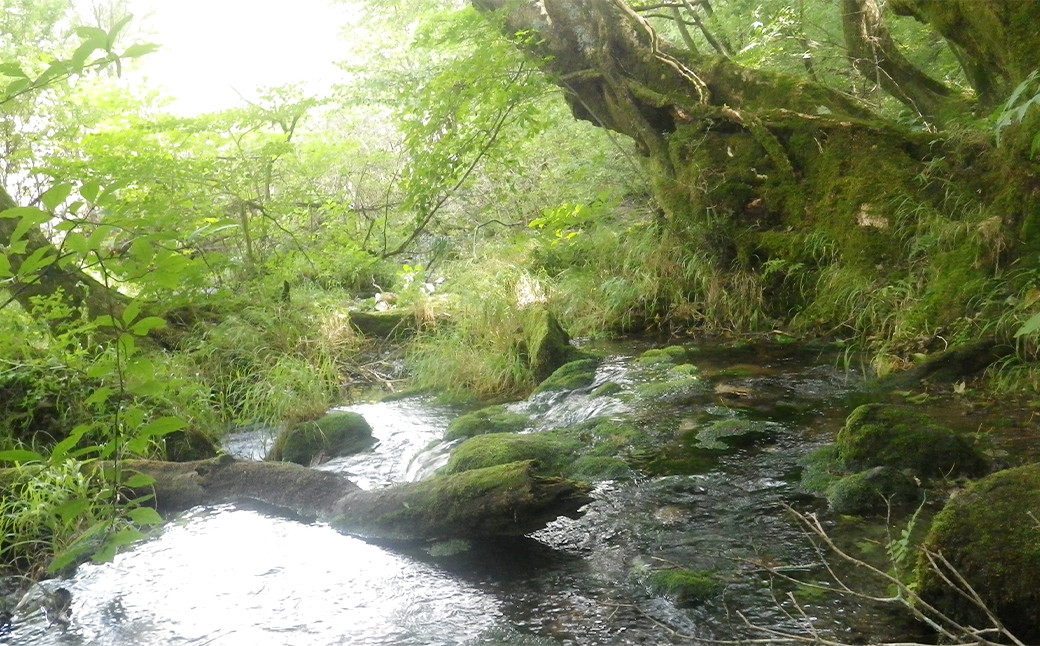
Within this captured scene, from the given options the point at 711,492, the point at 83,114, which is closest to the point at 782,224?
the point at 711,492

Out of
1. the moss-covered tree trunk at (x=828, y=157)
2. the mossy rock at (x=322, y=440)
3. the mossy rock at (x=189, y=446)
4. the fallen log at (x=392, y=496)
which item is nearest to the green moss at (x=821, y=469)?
the fallen log at (x=392, y=496)

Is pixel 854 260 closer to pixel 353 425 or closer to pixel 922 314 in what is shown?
pixel 922 314

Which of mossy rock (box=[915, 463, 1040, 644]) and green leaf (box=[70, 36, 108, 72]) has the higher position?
green leaf (box=[70, 36, 108, 72])

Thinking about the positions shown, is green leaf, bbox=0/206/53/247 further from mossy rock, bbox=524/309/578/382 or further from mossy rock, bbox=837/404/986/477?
mossy rock, bbox=524/309/578/382

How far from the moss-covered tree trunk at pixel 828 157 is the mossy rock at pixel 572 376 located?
153 cm

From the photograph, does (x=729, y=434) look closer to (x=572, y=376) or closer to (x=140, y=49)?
(x=572, y=376)

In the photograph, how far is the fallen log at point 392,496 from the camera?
377cm

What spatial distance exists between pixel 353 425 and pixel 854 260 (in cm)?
420

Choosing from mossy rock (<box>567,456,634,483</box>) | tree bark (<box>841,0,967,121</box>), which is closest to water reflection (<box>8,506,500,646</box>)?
mossy rock (<box>567,456,634,483</box>)

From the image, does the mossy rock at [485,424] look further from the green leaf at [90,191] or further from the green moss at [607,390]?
the green leaf at [90,191]

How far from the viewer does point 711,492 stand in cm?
390

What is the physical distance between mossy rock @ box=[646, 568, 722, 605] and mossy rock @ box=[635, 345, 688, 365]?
3.45 meters

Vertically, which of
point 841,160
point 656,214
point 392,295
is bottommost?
point 392,295

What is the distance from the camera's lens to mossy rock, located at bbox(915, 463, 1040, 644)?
91.0 inches
